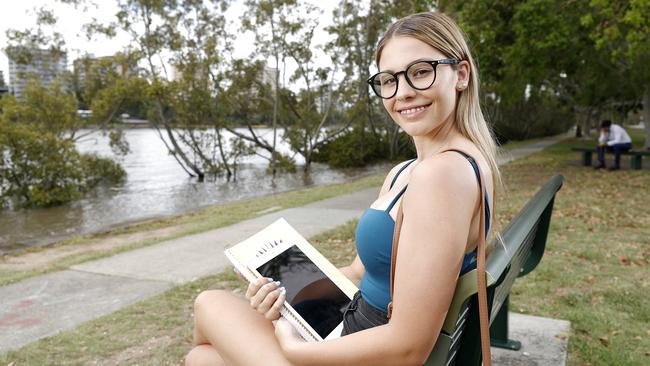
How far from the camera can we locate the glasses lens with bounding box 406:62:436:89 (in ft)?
5.46

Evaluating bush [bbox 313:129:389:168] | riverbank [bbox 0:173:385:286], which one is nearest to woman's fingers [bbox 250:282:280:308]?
riverbank [bbox 0:173:385:286]

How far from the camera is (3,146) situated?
15578mm

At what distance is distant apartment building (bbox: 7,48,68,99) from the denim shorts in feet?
57.9

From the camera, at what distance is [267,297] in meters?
1.73

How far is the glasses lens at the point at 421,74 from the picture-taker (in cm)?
167

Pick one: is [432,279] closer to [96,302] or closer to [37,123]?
[96,302]

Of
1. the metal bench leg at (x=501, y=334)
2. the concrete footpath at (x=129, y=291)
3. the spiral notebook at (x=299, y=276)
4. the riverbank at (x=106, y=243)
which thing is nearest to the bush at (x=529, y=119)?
the riverbank at (x=106, y=243)

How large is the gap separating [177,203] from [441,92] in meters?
15.4

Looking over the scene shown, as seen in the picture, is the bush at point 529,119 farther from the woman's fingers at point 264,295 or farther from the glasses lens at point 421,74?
the woman's fingers at point 264,295

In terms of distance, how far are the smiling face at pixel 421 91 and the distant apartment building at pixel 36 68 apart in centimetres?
1770

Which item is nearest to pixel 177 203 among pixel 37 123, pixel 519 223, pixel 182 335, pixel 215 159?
pixel 37 123

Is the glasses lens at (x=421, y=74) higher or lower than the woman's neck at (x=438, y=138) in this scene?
higher

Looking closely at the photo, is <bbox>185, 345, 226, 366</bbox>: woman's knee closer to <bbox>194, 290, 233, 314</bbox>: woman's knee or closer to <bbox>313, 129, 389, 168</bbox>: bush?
<bbox>194, 290, 233, 314</bbox>: woman's knee

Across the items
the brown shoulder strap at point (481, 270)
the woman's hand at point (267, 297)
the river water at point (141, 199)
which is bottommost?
the river water at point (141, 199)
